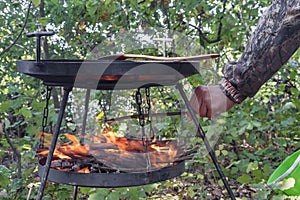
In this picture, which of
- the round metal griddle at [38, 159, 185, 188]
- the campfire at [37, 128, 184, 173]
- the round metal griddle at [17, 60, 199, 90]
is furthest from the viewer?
the campfire at [37, 128, 184, 173]

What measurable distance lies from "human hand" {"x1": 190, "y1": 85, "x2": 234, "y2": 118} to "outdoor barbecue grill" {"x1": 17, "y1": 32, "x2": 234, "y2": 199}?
80mm

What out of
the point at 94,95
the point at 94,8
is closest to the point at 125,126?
the point at 94,95

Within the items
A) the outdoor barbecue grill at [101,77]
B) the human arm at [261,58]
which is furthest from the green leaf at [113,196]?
the human arm at [261,58]

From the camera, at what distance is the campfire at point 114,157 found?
1.28 m

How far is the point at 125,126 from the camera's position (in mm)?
2477

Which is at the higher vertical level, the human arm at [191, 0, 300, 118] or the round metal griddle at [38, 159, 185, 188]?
the human arm at [191, 0, 300, 118]

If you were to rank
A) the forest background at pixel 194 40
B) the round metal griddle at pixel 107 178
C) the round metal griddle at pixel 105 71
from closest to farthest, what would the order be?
the round metal griddle at pixel 105 71 → the round metal griddle at pixel 107 178 → the forest background at pixel 194 40

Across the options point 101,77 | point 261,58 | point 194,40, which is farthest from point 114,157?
point 194,40

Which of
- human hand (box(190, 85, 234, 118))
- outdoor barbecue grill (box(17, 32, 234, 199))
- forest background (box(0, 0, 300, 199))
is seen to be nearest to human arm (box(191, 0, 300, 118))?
human hand (box(190, 85, 234, 118))

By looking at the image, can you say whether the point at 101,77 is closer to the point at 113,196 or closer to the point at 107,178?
the point at 107,178

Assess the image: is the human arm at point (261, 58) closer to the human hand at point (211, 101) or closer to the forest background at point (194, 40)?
the human hand at point (211, 101)

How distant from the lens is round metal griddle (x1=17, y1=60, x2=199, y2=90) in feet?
3.54

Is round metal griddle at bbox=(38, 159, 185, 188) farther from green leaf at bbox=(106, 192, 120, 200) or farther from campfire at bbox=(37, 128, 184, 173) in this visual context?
green leaf at bbox=(106, 192, 120, 200)

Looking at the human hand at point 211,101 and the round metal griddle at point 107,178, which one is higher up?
the human hand at point 211,101
